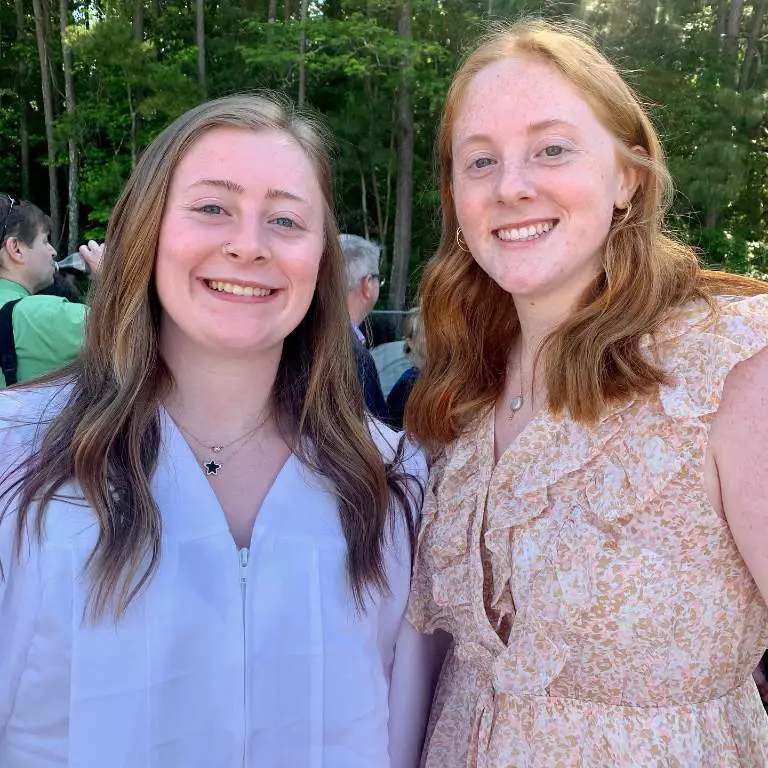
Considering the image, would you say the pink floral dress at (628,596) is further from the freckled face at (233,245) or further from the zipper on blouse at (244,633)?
the freckled face at (233,245)

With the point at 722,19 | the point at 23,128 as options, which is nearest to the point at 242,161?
the point at 722,19

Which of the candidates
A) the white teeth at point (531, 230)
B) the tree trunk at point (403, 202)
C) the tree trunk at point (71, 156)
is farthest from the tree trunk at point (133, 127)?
the white teeth at point (531, 230)

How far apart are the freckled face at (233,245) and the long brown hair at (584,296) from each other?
1.52ft

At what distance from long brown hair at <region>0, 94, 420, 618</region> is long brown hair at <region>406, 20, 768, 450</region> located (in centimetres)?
23

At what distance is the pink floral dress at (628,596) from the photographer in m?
1.54

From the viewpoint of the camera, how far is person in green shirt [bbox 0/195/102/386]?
3613mm

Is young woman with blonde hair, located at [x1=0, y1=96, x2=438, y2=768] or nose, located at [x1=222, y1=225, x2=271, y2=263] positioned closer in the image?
young woman with blonde hair, located at [x1=0, y1=96, x2=438, y2=768]

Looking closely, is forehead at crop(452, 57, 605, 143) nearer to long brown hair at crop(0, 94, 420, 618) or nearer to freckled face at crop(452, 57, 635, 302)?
freckled face at crop(452, 57, 635, 302)

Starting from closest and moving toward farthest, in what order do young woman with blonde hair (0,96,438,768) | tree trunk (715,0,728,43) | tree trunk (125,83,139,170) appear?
young woman with blonde hair (0,96,438,768), tree trunk (715,0,728,43), tree trunk (125,83,139,170)

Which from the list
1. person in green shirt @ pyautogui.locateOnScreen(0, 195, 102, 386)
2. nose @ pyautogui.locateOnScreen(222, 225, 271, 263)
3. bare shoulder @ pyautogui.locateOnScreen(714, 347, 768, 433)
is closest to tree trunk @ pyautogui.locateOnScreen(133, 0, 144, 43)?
person in green shirt @ pyautogui.locateOnScreen(0, 195, 102, 386)

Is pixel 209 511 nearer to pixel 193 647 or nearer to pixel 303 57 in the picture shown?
pixel 193 647

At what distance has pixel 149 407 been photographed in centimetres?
179

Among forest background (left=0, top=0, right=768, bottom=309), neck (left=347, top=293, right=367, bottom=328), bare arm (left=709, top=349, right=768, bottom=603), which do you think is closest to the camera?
bare arm (left=709, top=349, right=768, bottom=603)

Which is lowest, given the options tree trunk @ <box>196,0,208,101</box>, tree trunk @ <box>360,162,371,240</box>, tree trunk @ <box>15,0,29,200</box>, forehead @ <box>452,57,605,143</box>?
tree trunk @ <box>360,162,371,240</box>
